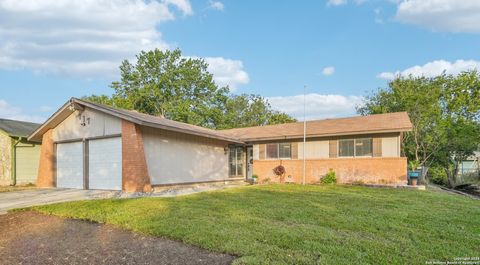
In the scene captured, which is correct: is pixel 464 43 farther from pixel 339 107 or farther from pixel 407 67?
pixel 339 107

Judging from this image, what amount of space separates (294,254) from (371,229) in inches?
83.0

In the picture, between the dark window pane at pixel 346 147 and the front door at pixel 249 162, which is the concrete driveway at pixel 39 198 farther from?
the dark window pane at pixel 346 147

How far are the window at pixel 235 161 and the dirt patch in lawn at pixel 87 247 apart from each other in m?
12.4

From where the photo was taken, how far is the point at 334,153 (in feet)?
51.3

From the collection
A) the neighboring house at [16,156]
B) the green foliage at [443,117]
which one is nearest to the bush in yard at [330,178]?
the green foliage at [443,117]

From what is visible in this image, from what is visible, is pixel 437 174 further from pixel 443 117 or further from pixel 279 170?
pixel 279 170

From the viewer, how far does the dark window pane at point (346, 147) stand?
15.2 m

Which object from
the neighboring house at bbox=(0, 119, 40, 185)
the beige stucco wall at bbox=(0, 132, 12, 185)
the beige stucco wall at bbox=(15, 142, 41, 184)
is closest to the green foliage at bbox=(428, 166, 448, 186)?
the beige stucco wall at bbox=(15, 142, 41, 184)

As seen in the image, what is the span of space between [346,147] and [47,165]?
14418mm

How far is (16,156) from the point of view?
17.1m

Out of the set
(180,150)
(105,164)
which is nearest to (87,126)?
(105,164)

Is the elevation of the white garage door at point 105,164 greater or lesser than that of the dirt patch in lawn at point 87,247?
greater

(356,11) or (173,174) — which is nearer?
(173,174)

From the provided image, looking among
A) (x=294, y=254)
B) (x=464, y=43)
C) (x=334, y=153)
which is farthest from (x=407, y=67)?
(x=294, y=254)
